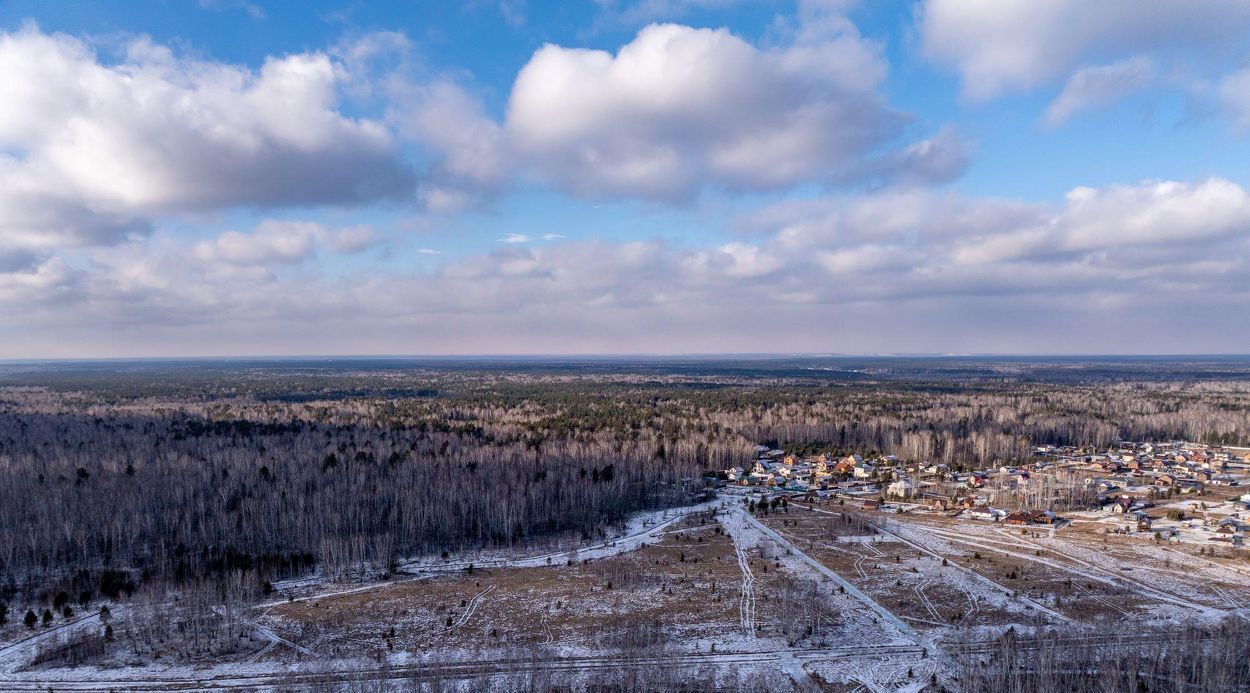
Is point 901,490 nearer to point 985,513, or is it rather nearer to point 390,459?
point 985,513

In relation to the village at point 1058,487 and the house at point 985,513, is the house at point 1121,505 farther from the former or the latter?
the house at point 985,513

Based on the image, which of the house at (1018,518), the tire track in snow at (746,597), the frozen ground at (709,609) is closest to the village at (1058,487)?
the house at (1018,518)

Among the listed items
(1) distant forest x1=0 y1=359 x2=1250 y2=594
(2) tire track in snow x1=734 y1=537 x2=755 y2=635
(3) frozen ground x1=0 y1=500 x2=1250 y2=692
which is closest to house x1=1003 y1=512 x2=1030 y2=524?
(3) frozen ground x1=0 y1=500 x2=1250 y2=692

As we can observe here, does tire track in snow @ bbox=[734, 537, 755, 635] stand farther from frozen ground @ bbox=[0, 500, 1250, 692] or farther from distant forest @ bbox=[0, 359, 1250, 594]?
distant forest @ bbox=[0, 359, 1250, 594]

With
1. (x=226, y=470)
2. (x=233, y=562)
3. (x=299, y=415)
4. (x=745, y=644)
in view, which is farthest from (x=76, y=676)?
(x=299, y=415)

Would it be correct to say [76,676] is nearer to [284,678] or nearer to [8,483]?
[284,678]

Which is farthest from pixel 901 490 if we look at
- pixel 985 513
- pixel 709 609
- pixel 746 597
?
pixel 709 609
